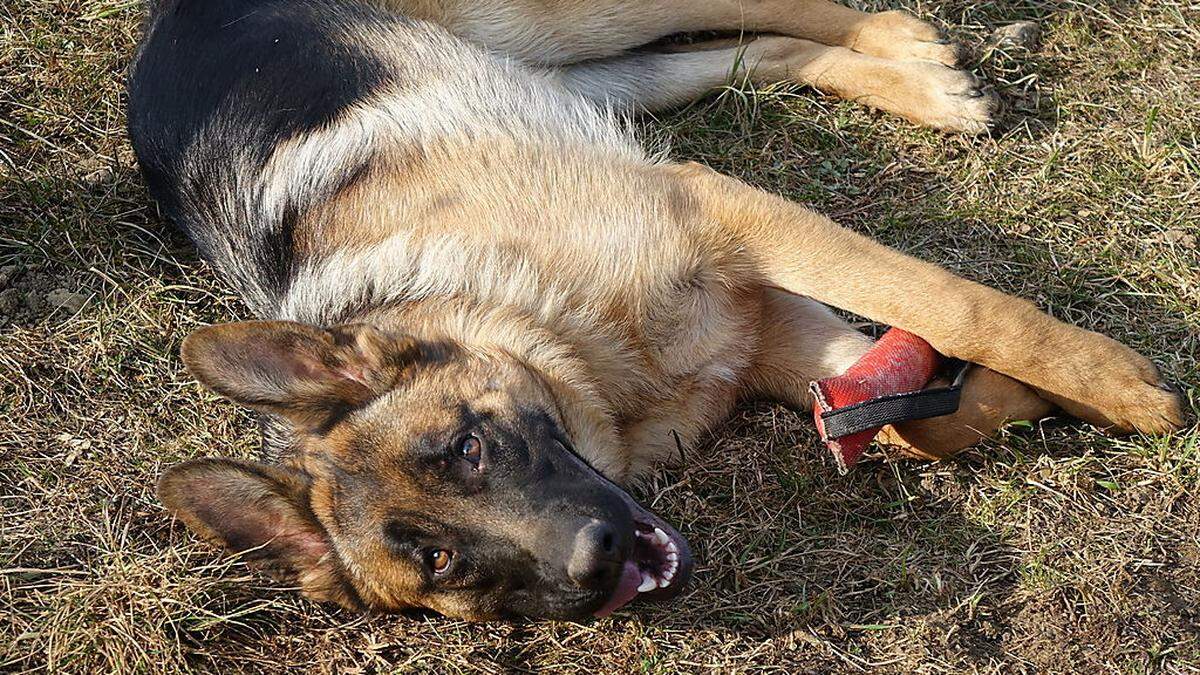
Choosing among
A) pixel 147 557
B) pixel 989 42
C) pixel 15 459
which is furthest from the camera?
pixel 989 42

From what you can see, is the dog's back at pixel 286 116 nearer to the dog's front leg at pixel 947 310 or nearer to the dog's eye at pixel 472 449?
the dog's front leg at pixel 947 310

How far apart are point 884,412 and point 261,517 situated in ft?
6.94

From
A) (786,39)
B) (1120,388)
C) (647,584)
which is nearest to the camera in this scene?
(647,584)

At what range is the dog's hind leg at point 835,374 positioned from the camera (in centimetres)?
410

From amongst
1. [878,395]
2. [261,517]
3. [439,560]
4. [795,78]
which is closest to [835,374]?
[878,395]

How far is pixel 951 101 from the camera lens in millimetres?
5242

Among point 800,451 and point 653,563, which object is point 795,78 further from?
point 653,563

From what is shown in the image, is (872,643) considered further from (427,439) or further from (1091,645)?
(427,439)

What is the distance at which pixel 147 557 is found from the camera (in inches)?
169

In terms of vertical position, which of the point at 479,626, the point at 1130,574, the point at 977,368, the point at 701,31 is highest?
the point at 701,31

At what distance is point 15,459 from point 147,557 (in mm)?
947

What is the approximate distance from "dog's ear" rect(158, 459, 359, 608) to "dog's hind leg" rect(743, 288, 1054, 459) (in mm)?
1767

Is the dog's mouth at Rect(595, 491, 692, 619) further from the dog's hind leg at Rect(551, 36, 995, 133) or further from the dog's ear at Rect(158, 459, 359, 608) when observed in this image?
the dog's hind leg at Rect(551, 36, 995, 133)

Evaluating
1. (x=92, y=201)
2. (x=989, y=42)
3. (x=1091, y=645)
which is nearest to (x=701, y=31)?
(x=989, y=42)
